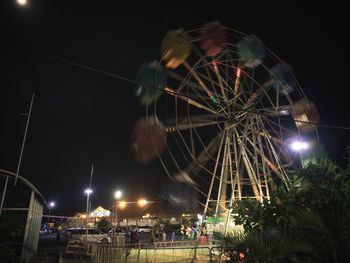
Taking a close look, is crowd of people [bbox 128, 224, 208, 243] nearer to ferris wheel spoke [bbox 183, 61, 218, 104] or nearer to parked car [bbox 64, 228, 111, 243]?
parked car [bbox 64, 228, 111, 243]

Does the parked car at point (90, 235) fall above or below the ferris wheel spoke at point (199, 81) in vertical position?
below

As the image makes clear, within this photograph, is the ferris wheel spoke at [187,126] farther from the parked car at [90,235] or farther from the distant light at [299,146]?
the parked car at [90,235]

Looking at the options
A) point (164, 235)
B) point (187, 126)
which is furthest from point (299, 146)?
point (164, 235)

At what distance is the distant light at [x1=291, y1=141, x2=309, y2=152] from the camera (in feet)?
42.0

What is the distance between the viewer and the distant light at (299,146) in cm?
1281

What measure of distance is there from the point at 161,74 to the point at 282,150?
7.46 metres

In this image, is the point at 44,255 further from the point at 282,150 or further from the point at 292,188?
the point at 282,150

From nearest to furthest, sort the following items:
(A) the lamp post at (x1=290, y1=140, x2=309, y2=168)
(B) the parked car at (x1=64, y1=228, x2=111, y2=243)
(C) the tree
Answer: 1. (C) the tree
2. (A) the lamp post at (x1=290, y1=140, x2=309, y2=168)
3. (B) the parked car at (x1=64, y1=228, x2=111, y2=243)

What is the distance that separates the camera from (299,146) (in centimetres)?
1332

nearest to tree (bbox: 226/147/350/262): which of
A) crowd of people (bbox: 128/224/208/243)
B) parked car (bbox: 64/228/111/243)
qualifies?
crowd of people (bbox: 128/224/208/243)

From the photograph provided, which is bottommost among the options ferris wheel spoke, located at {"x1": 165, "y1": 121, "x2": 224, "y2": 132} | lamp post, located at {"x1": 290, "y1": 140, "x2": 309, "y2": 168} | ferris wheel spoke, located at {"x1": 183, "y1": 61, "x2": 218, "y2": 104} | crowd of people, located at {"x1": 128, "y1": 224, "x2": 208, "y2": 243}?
crowd of people, located at {"x1": 128, "y1": 224, "x2": 208, "y2": 243}

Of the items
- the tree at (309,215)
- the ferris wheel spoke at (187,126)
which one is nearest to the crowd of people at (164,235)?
the ferris wheel spoke at (187,126)

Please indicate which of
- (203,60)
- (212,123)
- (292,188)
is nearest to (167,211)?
(212,123)

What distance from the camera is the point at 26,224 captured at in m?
9.72
